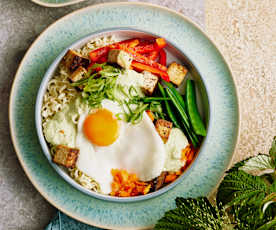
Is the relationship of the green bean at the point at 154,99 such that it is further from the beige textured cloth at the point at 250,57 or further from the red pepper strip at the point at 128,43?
the beige textured cloth at the point at 250,57

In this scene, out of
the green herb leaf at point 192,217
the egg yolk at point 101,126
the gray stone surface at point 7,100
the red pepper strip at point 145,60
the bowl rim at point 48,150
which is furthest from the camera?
the gray stone surface at point 7,100

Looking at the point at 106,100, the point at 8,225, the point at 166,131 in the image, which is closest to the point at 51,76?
the point at 106,100

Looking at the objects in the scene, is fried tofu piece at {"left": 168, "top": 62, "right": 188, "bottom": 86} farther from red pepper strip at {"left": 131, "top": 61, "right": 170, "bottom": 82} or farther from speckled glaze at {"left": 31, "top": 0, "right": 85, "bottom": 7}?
speckled glaze at {"left": 31, "top": 0, "right": 85, "bottom": 7}

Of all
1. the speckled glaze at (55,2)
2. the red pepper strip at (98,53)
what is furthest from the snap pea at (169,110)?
the speckled glaze at (55,2)

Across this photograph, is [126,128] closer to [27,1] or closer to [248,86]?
[248,86]

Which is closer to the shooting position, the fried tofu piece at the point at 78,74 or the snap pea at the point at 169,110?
the fried tofu piece at the point at 78,74

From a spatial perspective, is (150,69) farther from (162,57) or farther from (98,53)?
(98,53)

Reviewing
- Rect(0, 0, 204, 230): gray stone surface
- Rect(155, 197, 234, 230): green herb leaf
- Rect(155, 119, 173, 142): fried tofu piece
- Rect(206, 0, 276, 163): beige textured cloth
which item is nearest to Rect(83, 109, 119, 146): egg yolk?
Rect(155, 119, 173, 142): fried tofu piece
